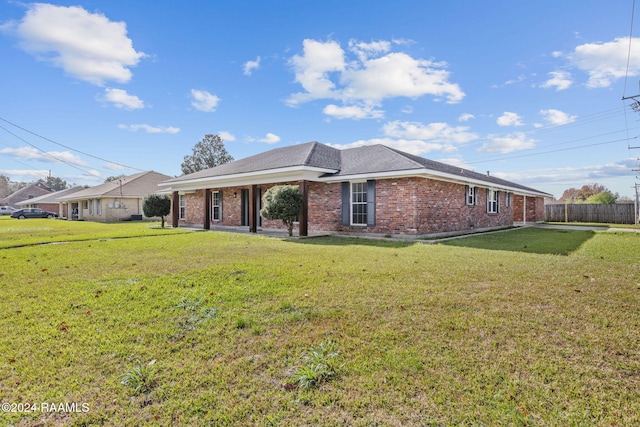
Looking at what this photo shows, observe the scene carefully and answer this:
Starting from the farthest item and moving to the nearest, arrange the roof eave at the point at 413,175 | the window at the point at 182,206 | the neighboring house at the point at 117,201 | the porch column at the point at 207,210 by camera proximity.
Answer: the neighboring house at the point at 117,201 → the window at the point at 182,206 → the porch column at the point at 207,210 → the roof eave at the point at 413,175

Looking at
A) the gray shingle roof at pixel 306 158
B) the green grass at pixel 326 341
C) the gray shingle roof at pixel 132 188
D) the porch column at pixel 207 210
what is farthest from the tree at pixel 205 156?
the green grass at pixel 326 341

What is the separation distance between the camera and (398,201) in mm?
12906

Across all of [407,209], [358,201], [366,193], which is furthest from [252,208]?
[407,209]

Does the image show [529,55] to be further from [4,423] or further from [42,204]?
[42,204]

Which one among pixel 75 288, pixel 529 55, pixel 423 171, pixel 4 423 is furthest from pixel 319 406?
pixel 529 55

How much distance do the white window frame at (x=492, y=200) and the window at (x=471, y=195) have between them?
6.73ft

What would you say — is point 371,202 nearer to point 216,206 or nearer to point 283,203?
point 283,203

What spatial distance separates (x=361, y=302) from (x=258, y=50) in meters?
15.4

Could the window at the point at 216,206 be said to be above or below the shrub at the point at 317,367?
above

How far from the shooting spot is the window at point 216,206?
2030 cm

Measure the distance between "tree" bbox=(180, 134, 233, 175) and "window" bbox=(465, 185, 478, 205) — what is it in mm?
44085

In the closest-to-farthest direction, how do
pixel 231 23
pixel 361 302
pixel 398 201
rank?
pixel 361 302 → pixel 398 201 → pixel 231 23

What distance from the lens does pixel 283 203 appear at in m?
13.3

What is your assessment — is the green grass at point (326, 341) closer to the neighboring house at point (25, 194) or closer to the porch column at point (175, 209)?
the porch column at point (175, 209)
